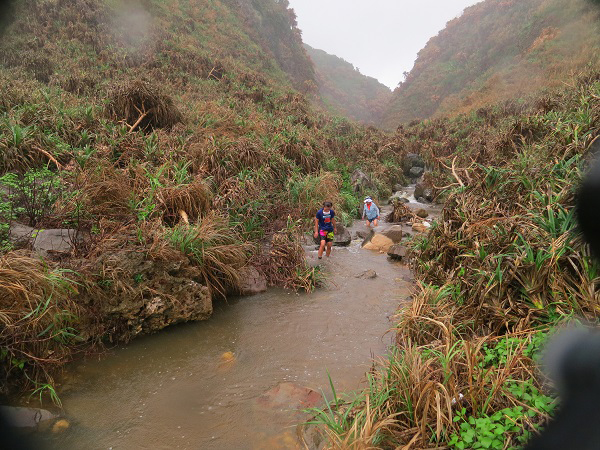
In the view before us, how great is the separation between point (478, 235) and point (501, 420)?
8.73 feet

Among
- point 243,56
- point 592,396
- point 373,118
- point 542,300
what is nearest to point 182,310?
point 542,300

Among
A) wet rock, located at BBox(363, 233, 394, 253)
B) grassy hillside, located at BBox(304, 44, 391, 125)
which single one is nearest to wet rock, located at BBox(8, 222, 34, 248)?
wet rock, located at BBox(363, 233, 394, 253)

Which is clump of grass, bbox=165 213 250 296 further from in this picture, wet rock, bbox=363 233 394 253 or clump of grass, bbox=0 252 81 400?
wet rock, bbox=363 233 394 253

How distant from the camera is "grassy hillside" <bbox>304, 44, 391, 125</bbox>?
44344 mm

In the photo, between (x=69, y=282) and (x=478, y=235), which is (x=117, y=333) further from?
(x=478, y=235)

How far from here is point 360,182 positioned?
12.5m

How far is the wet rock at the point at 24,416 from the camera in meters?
2.54

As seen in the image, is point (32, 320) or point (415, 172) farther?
point (415, 172)

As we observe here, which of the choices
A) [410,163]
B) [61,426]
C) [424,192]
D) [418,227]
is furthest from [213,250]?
[410,163]

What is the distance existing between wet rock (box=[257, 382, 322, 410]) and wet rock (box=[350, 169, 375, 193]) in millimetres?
9771

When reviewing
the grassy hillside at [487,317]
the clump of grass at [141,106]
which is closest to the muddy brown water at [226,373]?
the grassy hillside at [487,317]

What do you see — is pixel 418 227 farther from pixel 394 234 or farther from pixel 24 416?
pixel 24 416

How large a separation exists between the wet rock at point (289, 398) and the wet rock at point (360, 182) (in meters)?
9.77

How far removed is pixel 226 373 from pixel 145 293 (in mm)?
1417
